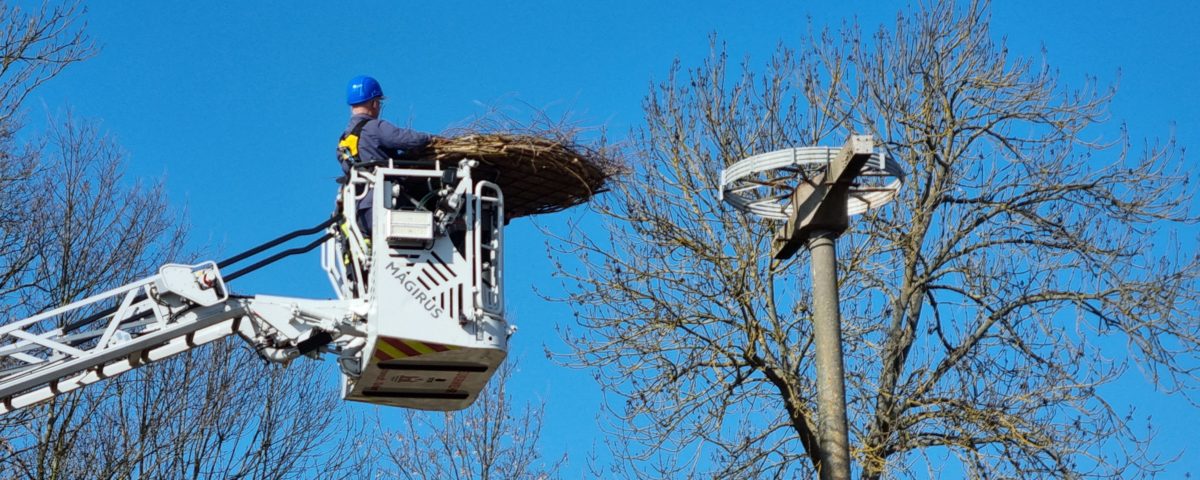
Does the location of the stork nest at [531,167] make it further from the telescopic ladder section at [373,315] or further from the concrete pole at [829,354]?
the concrete pole at [829,354]

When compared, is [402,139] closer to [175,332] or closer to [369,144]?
[369,144]

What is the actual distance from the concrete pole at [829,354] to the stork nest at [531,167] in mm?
2861

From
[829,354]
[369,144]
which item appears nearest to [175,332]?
[369,144]

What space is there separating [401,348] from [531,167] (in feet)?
5.47

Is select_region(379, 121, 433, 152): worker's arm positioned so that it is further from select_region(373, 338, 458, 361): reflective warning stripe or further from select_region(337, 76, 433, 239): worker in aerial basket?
select_region(373, 338, 458, 361): reflective warning stripe

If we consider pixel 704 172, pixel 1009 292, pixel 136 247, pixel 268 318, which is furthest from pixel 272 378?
pixel 268 318

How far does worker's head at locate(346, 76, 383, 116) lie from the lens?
11930 millimetres

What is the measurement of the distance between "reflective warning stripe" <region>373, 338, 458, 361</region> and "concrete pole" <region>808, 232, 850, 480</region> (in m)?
2.76

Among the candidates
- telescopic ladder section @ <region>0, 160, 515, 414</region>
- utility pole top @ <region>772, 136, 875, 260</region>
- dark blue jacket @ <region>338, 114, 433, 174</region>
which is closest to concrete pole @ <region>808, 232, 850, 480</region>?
utility pole top @ <region>772, 136, 875, 260</region>

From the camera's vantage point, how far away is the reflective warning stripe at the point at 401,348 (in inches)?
427

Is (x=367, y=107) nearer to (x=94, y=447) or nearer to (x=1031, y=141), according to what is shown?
(x=1031, y=141)

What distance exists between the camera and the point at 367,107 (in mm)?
11953

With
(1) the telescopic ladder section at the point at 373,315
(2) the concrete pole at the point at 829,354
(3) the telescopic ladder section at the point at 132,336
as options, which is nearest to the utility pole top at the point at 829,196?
(2) the concrete pole at the point at 829,354

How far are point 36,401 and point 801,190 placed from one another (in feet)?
16.8
